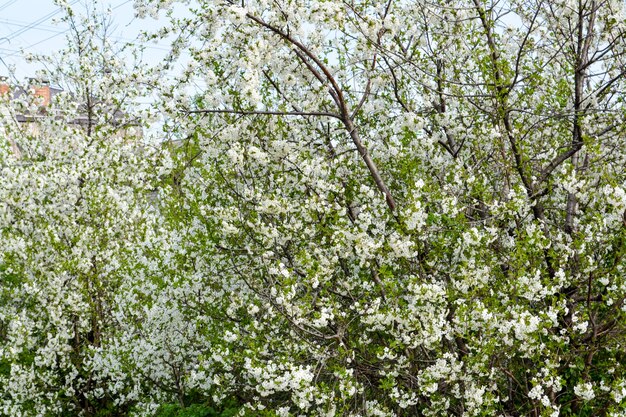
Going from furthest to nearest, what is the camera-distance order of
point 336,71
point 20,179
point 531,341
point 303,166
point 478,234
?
1. point 20,179
2. point 336,71
3. point 303,166
4. point 478,234
5. point 531,341

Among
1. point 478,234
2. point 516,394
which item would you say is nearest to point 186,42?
point 478,234

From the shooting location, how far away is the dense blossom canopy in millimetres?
4723

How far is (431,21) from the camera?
251 inches

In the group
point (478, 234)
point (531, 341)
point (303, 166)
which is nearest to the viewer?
point (531, 341)

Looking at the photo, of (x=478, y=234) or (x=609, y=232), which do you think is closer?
(x=478, y=234)

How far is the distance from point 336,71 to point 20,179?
5203mm

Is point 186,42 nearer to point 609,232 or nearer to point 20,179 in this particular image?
point 609,232

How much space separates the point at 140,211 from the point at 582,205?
22.0 feet

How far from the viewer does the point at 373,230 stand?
520cm

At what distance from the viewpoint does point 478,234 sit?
470 centimetres

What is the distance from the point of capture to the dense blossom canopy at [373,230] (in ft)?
15.5

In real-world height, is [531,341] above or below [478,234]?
below

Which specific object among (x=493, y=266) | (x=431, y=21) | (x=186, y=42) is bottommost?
Result: (x=493, y=266)

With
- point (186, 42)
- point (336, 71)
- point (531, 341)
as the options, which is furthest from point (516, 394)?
point (186, 42)
